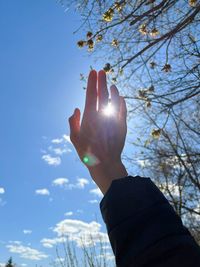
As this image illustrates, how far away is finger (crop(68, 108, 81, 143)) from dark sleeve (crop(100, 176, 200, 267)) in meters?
0.25

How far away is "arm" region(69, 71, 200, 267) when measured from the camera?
0.77 meters

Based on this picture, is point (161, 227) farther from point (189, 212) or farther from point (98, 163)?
point (189, 212)

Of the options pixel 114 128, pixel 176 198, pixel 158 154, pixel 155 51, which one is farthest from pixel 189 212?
pixel 114 128

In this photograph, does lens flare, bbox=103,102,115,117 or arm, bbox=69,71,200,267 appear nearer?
arm, bbox=69,71,200,267

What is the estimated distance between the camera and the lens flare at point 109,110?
1.08 meters

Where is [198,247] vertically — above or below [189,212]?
below

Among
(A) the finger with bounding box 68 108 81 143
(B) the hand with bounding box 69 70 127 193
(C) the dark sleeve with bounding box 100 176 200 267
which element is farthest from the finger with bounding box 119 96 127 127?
(C) the dark sleeve with bounding box 100 176 200 267

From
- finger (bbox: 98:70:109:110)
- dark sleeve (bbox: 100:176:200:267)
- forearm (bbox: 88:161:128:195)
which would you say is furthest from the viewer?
finger (bbox: 98:70:109:110)

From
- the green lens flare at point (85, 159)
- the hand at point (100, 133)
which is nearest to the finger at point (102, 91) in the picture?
the hand at point (100, 133)

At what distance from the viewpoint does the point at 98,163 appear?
40.0 inches

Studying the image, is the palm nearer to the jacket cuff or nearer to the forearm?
the forearm

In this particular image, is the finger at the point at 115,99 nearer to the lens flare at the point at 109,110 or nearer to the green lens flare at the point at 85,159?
the lens flare at the point at 109,110

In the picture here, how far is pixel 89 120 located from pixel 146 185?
0.26 meters

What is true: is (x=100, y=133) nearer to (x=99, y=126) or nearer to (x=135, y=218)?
(x=99, y=126)
